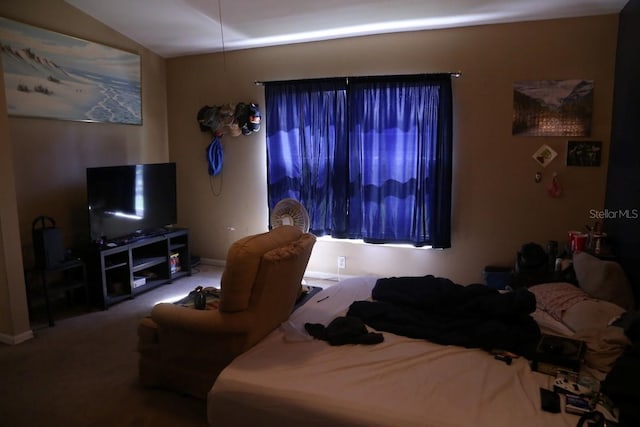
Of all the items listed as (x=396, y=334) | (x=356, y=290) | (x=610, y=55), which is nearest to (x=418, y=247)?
(x=356, y=290)

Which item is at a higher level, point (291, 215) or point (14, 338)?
point (291, 215)

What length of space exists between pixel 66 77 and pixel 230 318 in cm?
316

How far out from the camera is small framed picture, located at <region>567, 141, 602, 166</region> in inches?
135

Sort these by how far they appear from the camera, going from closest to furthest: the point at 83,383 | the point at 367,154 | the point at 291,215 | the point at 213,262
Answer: the point at 83,383
the point at 291,215
the point at 367,154
the point at 213,262

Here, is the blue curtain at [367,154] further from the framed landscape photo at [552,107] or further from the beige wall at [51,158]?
the beige wall at [51,158]

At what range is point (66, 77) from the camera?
147 inches

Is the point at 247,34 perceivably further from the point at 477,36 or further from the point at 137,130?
A: the point at 477,36

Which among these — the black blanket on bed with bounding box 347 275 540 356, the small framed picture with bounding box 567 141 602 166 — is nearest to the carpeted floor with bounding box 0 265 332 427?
the black blanket on bed with bounding box 347 275 540 356

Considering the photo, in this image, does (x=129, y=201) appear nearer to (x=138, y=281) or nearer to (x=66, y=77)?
(x=138, y=281)

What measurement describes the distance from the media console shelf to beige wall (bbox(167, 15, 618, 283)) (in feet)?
3.23

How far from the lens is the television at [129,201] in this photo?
361 cm

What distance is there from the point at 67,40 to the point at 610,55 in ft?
15.8

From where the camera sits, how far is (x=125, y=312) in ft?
11.8

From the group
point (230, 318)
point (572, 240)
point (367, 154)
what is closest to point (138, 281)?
point (230, 318)
